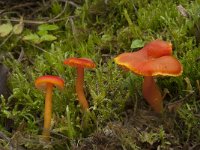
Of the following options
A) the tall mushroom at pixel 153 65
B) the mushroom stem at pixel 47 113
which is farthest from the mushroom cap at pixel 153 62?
the mushroom stem at pixel 47 113

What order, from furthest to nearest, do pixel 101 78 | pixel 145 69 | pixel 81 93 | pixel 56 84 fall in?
pixel 101 78
pixel 81 93
pixel 56 84
pixel 145 69

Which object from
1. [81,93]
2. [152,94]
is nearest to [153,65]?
[152,94]

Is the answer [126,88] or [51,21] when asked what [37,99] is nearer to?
[126,88]

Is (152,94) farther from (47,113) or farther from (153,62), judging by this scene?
(47,113)

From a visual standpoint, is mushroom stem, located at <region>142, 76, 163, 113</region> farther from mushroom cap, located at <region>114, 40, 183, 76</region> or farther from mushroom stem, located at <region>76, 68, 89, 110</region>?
mushroom stem, located at <region>76, 68, 89, 110</region>

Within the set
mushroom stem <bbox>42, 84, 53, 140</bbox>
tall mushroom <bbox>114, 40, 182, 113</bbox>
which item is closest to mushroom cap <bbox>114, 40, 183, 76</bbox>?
tall mushroom <bbox>114, 40, 182, 113</bbox>

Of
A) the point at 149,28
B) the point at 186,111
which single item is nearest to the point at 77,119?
the point at 186,111
